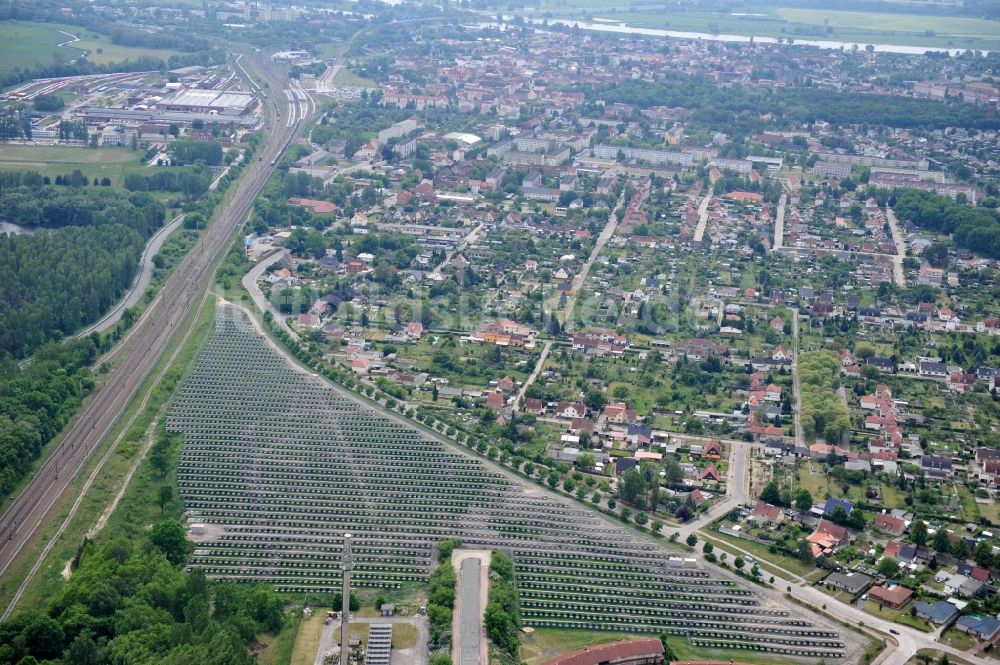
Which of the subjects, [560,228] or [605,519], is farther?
[560,228]

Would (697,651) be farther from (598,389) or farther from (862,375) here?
(862,375)

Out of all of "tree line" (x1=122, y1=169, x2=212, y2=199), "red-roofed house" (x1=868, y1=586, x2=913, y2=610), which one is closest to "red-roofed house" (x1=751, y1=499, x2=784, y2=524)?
"red-roofed house" (x1=868, y1=586, x2=913, y2=610)

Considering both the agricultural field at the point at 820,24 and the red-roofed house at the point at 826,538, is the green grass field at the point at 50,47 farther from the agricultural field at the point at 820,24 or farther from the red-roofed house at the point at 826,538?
the red-roofed house at the point at 826,538

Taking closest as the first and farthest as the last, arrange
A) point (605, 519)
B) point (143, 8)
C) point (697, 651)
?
point (697, 651) < point (605, 519) < point (143, 8)

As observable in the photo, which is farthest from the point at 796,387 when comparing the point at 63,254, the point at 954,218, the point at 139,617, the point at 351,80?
the point at 351,80

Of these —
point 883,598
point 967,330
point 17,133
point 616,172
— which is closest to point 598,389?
point 883,598

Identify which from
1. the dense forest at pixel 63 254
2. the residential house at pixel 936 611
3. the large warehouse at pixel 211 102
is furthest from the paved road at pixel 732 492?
the large warehouse at pixel 211 102

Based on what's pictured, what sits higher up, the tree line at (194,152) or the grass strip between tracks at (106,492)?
the tree line at (194,152)
